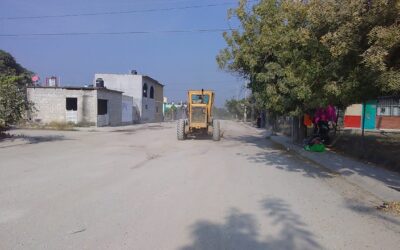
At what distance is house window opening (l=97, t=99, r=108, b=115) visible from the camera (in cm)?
4728

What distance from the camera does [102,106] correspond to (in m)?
48.9

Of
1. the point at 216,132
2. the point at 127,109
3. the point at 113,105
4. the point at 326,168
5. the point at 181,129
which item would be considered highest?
the point at 113,105

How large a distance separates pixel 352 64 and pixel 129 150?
12.0 metres

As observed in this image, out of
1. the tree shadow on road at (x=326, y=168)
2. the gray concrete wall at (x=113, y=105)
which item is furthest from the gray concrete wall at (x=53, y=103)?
the tree shadow on road at (x=326, y=168)

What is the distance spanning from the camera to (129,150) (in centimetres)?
2095

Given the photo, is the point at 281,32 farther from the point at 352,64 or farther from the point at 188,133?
the point at 188,133

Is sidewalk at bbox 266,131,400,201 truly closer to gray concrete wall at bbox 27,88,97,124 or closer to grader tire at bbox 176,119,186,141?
grader tire at bbox 176,119,186,141

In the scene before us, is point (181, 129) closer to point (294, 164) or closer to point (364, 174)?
point (294, 164)

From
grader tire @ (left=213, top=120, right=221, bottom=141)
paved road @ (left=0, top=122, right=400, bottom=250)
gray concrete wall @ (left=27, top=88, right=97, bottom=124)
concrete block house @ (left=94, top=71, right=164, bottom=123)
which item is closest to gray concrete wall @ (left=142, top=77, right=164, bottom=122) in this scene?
concrete block house @ (left=94, top=71, right=164, bottom=123)

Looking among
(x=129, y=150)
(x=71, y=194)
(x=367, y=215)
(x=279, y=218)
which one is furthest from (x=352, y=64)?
(x=129, y=150)

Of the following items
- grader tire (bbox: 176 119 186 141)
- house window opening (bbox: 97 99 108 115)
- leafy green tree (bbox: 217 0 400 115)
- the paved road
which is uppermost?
leafy green tree (bbox: 217 0 400 115)

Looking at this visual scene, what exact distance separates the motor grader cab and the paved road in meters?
12.9

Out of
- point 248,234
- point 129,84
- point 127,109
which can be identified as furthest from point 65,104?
point 248,234

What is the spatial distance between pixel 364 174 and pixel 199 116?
1602 cm
